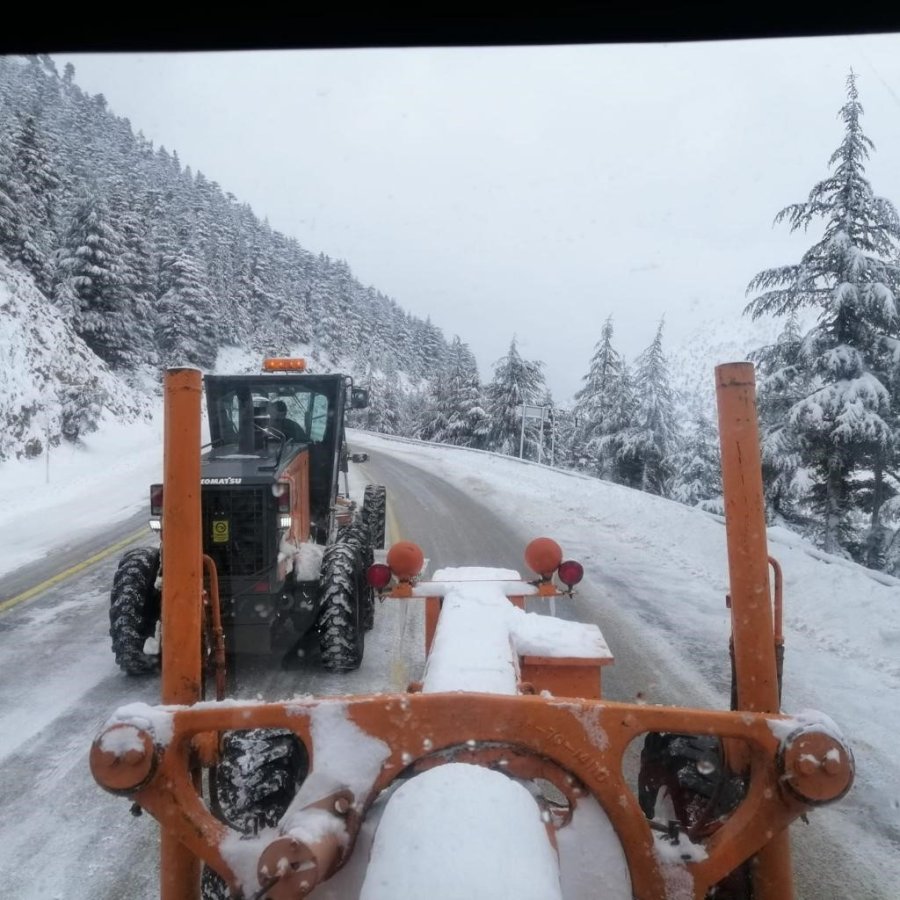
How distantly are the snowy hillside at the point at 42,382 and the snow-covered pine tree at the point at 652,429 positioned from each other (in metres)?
21.9

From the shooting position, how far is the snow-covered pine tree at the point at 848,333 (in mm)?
13438

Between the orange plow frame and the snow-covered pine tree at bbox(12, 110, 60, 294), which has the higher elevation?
the snow-covered pine tree at bbox(12, 110, 60, 294)

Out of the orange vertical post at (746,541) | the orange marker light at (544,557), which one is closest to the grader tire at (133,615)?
the orange marker light at (544,557)

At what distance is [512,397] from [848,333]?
26.8m

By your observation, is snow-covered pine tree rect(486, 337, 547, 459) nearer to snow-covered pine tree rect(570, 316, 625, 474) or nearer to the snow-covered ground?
snow-covered pine tree rect(570, 316, 625, 474)

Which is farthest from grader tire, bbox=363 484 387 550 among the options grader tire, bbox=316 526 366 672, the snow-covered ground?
grader tire, bbox=316 526 366 672

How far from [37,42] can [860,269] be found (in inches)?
530

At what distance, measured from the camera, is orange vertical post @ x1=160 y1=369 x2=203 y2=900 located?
2104 mm

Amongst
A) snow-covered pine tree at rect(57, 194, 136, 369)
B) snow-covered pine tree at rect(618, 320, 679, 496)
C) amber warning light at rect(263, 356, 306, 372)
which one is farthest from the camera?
snow-covered pine tree at rect(618, 320, 679, 496)

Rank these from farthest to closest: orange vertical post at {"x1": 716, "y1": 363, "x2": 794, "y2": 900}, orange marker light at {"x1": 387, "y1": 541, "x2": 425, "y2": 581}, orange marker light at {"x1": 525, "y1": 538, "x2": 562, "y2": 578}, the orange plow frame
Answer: orange marker light at {"x1": 525, "y1": 538, "x2": 562, "y2": 578} < orange marker light at {"x1": 387, "y1": 541, "x2": 425, "y2": 581} < orange vertical post at {"x1": 716, "y1": 363, "x2": 794, "y2": 900} < the orange plow frame

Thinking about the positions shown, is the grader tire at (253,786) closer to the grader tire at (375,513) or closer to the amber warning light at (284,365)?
the amber warning light at (284,365)

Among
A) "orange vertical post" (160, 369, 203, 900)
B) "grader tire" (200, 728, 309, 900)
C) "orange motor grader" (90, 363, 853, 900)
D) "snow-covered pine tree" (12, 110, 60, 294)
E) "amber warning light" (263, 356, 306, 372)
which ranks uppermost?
"snow-covered pine tree" (12, 110, 60, 294)

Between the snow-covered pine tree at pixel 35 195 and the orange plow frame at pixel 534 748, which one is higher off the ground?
the snow-covered pine tree at pixel 35 195

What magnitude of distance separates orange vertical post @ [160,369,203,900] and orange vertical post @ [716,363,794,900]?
1518 millimetres
